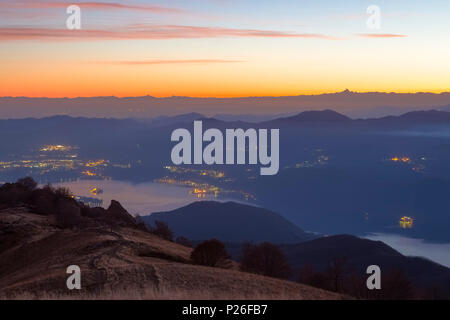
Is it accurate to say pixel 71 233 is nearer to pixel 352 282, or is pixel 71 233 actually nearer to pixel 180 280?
pixel 180 280

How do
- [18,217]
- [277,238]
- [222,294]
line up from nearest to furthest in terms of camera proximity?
[222,294], [18,217], [277,238]

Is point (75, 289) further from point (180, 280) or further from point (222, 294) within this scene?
point (222, 294)

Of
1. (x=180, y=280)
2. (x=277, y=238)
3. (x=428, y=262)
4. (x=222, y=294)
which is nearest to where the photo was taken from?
(x=222, y=294)

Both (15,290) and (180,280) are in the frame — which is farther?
(180,280)
